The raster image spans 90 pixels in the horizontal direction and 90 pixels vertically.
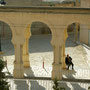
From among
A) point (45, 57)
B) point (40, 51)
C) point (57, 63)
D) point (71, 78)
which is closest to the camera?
point (57, 63)

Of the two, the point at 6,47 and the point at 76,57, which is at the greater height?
the point at 6,47

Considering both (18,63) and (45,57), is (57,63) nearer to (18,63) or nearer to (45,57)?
(18,63)

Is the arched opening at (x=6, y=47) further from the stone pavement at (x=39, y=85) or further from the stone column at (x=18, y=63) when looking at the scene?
the stone pavement at (x=39, y=85)

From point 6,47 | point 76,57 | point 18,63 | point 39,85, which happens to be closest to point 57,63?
point 39,85

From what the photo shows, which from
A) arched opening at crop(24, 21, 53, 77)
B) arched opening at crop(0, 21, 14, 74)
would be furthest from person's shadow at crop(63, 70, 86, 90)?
arched opening at crop(0, 21, 14, 74)

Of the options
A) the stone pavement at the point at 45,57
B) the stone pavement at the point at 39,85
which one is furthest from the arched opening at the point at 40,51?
the stone pavement at the point at 39,85

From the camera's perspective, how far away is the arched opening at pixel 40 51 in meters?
15.2

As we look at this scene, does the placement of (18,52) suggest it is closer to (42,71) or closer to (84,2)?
(42,71)

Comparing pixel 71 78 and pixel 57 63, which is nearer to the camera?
pixel 57 63

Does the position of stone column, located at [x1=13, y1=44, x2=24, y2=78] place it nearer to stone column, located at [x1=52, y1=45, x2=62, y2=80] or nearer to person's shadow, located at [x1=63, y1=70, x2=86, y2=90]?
stone column, located at [x1=52, y1=45, x2=62, y2=80]

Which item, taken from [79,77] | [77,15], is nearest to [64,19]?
[77,15]

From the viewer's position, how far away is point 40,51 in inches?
778

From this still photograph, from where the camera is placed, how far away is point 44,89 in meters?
12.2

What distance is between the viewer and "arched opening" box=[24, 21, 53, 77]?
1519 centimetres
